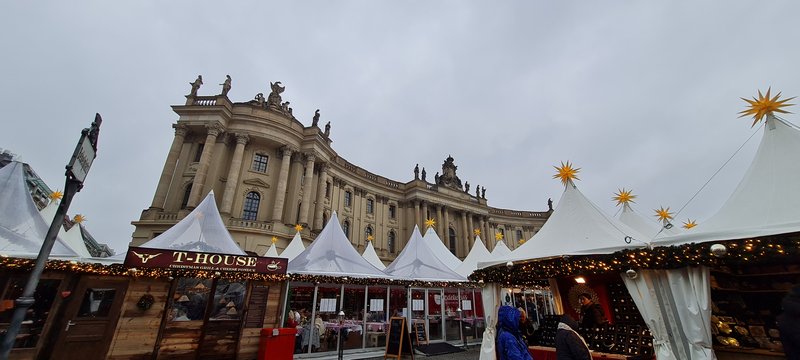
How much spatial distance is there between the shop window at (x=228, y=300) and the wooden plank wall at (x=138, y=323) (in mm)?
1200

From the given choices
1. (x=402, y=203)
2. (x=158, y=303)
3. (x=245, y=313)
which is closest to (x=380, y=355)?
(x=245, y=313)

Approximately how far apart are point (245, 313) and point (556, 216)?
941cm

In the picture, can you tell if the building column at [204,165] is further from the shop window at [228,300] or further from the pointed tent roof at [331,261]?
the shop window at [228,300]

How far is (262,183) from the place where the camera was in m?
24.4

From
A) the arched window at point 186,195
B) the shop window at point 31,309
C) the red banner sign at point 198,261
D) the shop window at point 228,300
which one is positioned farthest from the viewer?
the arched window at point 186,195

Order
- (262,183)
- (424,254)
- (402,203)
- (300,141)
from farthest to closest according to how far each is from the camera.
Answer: (402,203) < (300,141) < (262,183) < (424,254)

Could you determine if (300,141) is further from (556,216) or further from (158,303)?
(556,216)

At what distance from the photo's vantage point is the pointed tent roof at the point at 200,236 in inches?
364

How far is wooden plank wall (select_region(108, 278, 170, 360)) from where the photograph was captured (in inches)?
294

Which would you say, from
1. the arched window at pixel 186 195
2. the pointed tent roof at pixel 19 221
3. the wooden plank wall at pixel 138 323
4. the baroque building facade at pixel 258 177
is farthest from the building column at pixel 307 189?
the wooden plank wall at pixel 138 323

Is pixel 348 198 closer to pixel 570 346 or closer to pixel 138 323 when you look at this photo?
pixel 138 323

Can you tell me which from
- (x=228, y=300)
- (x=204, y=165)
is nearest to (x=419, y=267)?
(x=228, y=300)

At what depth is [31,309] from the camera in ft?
22.7

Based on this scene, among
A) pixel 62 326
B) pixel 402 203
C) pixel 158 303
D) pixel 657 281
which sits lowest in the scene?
pixel 62 326
